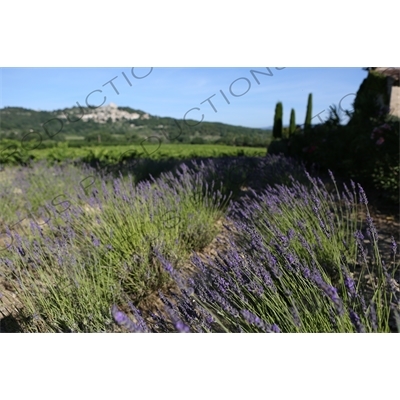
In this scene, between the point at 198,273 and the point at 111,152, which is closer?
the point at 198,273

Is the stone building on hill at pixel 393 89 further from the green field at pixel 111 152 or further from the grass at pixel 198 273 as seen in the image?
the grass at pixel 198 273

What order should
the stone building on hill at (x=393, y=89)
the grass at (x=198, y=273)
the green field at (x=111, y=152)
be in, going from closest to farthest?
the grass at (x=198, y=273)
the stone building on hill at (x=393, y=89)
the green field at (x=111, y=152)

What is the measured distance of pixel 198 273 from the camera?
187 centimetres

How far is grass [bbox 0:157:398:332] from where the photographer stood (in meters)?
1.39

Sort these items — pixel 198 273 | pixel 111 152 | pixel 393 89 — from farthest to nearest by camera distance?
pixel 111 152, pixel 393 89, pixel 198 273

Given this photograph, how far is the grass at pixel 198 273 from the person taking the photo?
139cm

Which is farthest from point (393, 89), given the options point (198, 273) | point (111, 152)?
point (198, 273)

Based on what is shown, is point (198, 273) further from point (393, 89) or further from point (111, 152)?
point (111, 152)

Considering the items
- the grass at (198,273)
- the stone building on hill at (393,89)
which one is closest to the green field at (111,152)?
the stone building on hill at (393,89)

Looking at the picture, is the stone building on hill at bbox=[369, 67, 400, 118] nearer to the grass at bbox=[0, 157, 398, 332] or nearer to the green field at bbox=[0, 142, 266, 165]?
the green field at bbox=[0, 142, 266, 165]
